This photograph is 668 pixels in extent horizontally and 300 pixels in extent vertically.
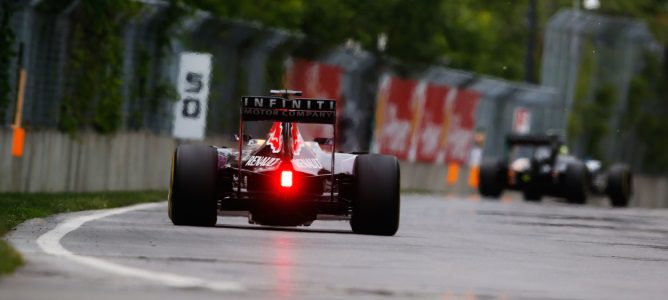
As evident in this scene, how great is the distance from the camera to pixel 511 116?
62406mm

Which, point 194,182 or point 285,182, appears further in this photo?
point 285,182

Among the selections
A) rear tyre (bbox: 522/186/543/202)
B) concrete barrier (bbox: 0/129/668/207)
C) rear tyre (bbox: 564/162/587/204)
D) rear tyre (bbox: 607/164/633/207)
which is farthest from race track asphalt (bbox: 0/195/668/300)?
rear tyre (bbox: 607/164/633/207)

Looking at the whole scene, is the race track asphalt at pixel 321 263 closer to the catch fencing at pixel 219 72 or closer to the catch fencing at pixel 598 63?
the catch fencing at pixel 219 72

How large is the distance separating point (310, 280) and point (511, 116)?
1979 inches

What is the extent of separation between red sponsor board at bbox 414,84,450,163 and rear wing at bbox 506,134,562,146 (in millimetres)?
11494

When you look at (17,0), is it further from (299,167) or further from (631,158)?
(631,158)

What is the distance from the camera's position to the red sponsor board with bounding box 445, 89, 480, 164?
5828cm

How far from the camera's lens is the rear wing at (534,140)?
4150 cm

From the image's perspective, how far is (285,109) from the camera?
1805cm

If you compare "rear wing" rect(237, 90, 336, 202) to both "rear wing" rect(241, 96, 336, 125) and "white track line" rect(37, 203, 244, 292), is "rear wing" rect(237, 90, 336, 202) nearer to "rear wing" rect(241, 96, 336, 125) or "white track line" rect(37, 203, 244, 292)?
"rear wing" rect(241, 96, 336, 125)

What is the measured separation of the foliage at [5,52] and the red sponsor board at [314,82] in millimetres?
14988

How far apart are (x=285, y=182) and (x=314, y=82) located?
89.4 feet

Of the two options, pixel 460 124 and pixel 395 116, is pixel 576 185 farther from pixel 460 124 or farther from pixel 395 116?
pixel 460 124

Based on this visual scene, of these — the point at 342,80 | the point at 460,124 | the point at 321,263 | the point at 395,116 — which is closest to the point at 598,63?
the point at 460,124
